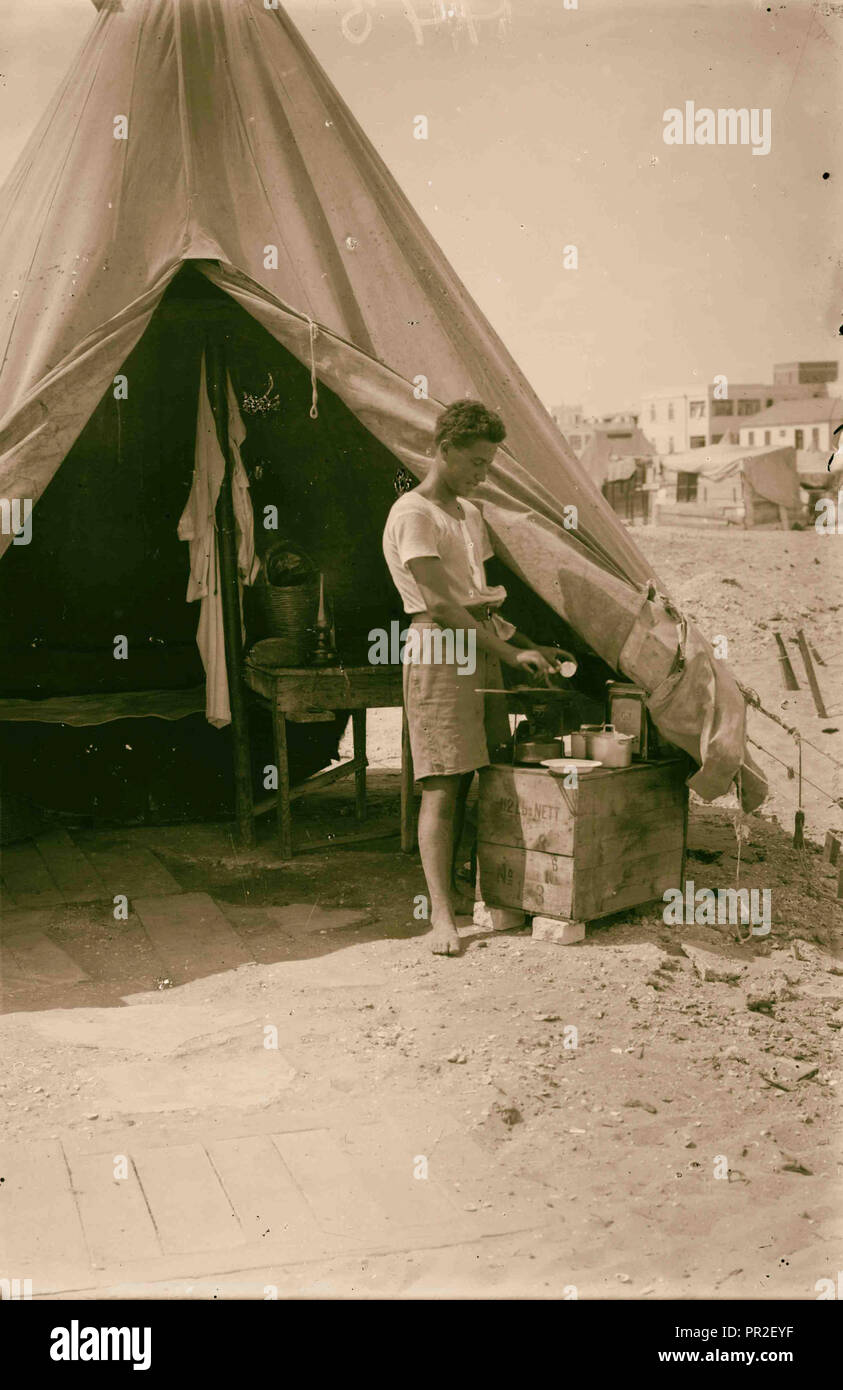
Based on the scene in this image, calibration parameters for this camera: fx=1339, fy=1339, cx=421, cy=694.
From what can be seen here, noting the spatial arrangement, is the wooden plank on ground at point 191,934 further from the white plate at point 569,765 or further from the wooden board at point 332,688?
the white plate at point 569,765

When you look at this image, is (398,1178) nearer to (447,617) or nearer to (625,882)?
(625,882)

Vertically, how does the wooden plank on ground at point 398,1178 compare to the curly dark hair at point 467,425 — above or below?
below

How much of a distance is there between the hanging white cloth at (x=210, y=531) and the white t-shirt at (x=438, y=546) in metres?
1.63

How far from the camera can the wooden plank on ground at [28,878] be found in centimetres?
532

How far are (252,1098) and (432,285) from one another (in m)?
3.56

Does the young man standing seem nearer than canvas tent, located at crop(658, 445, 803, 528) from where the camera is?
Yes

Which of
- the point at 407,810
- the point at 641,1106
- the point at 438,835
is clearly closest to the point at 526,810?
the point at 438,835

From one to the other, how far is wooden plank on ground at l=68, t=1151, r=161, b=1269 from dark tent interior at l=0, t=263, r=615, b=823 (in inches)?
134

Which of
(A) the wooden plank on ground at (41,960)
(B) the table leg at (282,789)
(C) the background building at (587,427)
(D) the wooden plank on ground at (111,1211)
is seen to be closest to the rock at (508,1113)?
(D) the wooden plank on ground at (111,1211)

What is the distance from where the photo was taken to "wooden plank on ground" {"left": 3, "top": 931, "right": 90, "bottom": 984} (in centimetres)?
443

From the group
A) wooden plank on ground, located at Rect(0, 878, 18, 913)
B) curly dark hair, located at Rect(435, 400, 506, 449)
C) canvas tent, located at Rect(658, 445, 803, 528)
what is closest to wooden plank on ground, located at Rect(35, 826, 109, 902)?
wooden plank on ground, located at Rect(0, 878, 18, 913)

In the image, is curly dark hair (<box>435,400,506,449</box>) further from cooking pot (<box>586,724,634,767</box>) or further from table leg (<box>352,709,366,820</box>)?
table leg (<box>352,709,366,820</box>)
